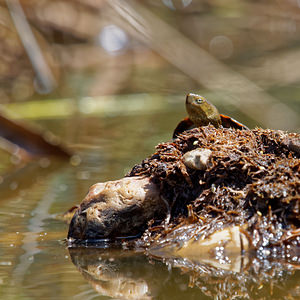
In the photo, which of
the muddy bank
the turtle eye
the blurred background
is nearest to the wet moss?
the muddy bank

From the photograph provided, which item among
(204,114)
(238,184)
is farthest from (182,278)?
(204,114)

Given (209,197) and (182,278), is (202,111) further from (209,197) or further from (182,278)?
(182,278)

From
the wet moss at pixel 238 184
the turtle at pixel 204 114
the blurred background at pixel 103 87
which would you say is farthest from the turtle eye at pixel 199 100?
the wet moss at pixel 238 184

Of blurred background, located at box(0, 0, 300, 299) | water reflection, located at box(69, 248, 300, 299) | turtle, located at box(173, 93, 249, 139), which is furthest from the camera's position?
turtle, located at box(173, 93, 249, 139)

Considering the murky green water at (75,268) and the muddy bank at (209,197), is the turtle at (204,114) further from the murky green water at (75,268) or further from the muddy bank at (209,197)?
the murky green water at (75,268)

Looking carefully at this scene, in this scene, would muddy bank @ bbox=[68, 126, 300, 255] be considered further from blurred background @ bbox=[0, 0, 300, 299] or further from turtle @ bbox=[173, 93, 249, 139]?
turtle @ bbox=[173, 93, 249, 139]

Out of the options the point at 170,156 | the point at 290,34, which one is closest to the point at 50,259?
the point at 170,156

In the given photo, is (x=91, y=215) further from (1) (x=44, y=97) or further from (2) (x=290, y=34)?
(2) (x=290, y=34)
